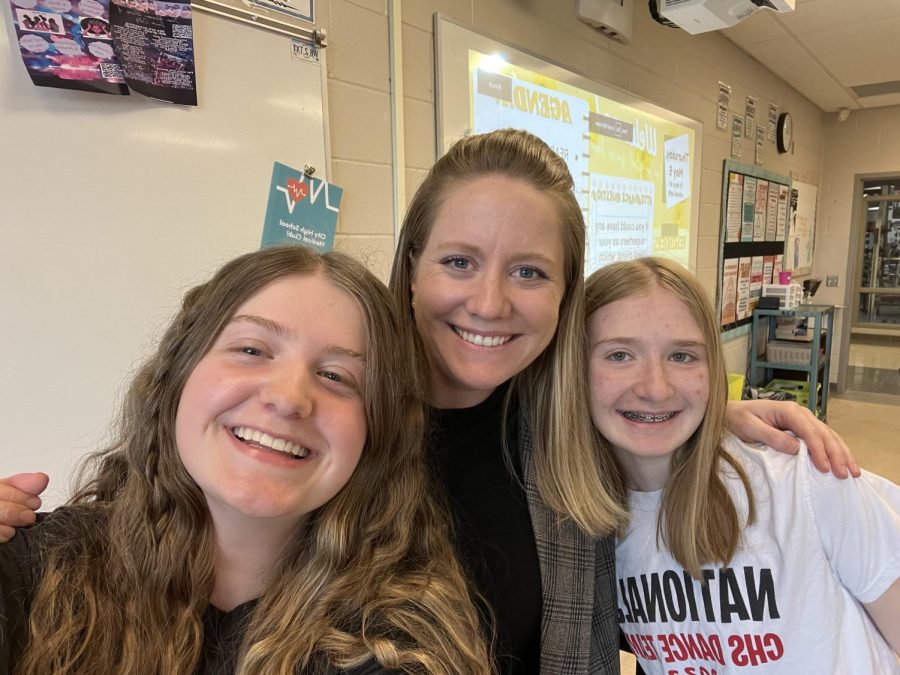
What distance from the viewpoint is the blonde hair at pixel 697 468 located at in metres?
1.06

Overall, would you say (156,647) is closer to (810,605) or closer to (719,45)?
(810,605)

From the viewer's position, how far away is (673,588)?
110cm

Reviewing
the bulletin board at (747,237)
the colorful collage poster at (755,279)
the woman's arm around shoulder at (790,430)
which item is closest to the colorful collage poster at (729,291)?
the bulletin board at (747,237)

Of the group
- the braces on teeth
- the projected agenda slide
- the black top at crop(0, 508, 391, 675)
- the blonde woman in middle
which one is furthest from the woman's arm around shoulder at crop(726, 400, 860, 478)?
the projected agenda slide

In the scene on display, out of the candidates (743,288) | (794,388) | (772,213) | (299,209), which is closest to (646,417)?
(299,209)

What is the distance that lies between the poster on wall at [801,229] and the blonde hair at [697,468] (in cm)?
Result: 456

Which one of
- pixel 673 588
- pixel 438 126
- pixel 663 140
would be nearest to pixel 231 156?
pixel 438 126

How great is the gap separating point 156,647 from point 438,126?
1.62 m

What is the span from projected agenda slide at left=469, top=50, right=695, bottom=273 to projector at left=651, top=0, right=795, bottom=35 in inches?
16.2

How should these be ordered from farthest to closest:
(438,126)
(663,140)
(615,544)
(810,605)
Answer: (663,140) → (438,126) → (615,544) → (810,605)

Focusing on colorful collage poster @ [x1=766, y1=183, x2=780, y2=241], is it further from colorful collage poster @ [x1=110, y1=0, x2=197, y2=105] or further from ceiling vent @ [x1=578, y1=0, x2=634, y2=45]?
colorful collage poster @ [x1=110, y1=0, x2=197, y2=105]

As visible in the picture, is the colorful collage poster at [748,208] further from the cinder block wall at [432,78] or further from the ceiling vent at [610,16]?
the ceiling vent at [610,16]

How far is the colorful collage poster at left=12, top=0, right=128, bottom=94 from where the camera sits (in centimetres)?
107

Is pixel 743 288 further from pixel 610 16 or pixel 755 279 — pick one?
pixel 610 16
